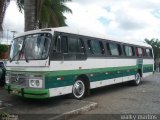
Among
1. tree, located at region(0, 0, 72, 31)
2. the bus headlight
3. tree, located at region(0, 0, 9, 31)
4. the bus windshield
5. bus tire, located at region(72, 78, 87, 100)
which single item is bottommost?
bus tire, located at region(72, 78, 87, 100)

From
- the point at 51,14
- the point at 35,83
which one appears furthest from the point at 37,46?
the point at 51,14

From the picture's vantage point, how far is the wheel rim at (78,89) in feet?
34.9

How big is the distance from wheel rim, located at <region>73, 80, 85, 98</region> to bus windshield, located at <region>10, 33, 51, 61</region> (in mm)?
2027

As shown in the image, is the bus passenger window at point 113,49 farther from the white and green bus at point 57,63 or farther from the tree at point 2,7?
the tree at point 2,7

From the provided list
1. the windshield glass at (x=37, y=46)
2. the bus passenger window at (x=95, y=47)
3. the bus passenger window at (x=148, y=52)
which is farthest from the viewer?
the bus passenger window at (x=148, y=52)

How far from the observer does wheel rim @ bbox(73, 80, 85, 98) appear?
10625 millimetres

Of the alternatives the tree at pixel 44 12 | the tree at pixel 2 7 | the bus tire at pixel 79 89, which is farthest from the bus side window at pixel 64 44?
the tree at pixel 44 12

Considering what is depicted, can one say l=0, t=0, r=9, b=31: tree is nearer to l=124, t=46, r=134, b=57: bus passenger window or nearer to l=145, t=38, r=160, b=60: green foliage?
l=124, t=46, r=134, b=57: bus passenger window

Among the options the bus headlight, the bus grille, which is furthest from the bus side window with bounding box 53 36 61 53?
the bus grille

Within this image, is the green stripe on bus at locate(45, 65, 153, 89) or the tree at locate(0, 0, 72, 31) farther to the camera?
the tree at locate(0, 0, 72, 31)

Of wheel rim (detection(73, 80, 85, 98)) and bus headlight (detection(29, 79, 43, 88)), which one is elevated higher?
bus headlight (detection(29, 79, 43, 88))

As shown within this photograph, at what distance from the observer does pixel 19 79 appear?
9711 mm

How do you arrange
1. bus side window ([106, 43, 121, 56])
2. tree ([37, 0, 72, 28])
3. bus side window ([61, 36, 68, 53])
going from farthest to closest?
1. tree ([37, 0, 72, 28])
2. bus side window ([106, 43, 121, 56])
3. bus side window ([61, 36, 68, 53])

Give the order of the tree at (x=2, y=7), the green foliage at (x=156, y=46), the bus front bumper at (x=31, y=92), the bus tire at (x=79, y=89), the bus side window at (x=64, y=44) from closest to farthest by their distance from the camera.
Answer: the tree at (x=2, y=7) < the bus front bumper at (x=31, y=92) < the bus side window at (x=64, y=44) < the bus tire at (x=79, y=89) < the green foliage at (x=156, y=46)
